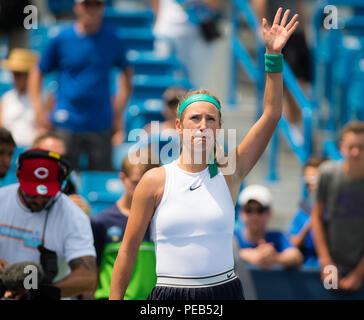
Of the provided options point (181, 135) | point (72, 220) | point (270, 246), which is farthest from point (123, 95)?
point (181, 135)

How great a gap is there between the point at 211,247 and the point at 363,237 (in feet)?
7.28

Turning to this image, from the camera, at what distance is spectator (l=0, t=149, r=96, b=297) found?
3.56 m

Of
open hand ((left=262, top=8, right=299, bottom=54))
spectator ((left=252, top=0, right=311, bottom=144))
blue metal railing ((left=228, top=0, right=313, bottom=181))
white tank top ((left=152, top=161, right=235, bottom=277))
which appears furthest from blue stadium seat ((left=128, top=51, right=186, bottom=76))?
white tank top ((left=152, top=161, right=235, bottom=277))

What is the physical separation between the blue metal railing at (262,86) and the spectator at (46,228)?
3308 mm

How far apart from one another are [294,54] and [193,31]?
1122 millimetres

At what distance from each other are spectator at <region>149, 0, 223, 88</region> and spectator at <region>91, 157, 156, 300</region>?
4.12 m

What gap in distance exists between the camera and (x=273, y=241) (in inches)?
209

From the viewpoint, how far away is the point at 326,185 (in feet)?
16.6

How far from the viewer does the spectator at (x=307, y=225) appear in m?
5.30

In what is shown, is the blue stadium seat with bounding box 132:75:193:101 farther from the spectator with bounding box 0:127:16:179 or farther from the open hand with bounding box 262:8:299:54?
the open hand with bounding box 262:8:299:54

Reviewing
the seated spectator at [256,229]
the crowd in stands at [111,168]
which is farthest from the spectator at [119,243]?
the seated spectator at [256,229]

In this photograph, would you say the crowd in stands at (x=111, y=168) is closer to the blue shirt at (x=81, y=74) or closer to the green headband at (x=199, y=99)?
the blue shirt at (x=81, y=74)
